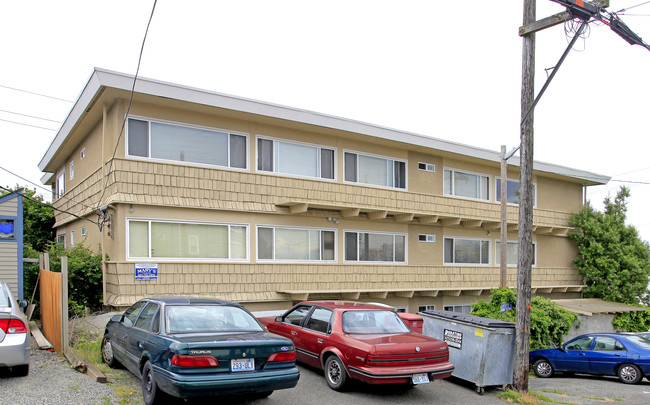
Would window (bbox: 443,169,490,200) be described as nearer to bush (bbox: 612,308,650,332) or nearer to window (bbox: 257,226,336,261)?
window (bbox: 257,226,336,261)

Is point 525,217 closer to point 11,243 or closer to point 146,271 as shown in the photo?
point 146,271

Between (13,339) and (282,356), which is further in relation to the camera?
(13,339)

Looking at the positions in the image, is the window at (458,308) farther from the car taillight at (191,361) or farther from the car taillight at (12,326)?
the car taillight at (12,326)

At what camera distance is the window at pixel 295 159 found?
49.7 feet

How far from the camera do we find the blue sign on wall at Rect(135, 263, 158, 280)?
41.3 feet

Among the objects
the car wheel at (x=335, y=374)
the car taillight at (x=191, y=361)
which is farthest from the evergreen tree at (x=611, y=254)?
the car taillight at (x=191, y=361)

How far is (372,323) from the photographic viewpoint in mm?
9211

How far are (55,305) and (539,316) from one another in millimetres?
12182

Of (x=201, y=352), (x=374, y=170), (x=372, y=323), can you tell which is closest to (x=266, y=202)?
(x=374, y=170)

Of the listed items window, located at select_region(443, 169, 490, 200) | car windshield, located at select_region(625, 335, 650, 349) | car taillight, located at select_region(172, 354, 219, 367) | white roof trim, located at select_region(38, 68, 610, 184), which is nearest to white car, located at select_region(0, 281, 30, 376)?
car taillight, located at select_region(172, 354, 219, 367)

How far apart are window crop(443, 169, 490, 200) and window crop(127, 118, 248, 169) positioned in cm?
887

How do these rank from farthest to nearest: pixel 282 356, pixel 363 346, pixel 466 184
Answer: pixel 466 184, pixel 363 346, pixel 282 356

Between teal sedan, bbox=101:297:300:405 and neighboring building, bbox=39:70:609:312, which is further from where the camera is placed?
neighboring building, bbox=39:70:609:312

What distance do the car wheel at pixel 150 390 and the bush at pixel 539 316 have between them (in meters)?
10.5
